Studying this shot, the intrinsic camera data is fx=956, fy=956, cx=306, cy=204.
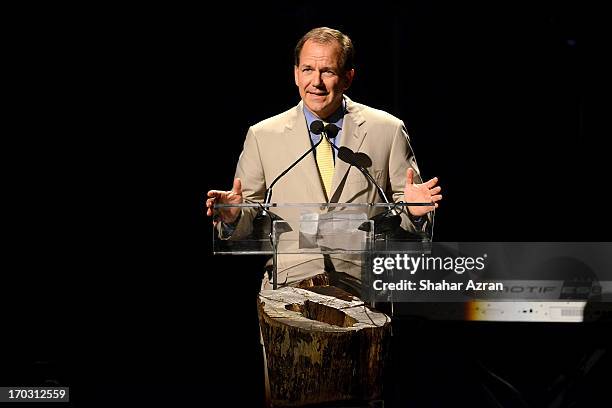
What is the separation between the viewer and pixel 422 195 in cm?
316

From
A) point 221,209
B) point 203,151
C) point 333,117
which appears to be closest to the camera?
point 221,209

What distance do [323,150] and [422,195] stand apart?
60cm

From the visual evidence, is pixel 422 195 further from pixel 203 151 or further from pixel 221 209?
pixel 203 151

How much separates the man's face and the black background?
589mm

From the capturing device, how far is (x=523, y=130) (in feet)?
14.1

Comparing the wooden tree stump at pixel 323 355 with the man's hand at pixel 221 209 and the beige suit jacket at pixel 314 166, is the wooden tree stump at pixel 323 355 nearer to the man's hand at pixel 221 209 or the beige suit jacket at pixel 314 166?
the man's hand at pixel 221 209

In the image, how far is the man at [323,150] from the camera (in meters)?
3.53

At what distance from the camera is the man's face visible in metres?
3.56

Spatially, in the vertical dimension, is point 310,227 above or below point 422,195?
below

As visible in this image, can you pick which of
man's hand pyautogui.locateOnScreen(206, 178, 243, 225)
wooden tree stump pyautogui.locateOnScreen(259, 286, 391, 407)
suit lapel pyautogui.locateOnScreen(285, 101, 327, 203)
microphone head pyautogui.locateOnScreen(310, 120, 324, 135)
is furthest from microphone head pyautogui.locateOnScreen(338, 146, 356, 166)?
wooden tree stump pyautogui.locateOnScreen(259, 286, 391, 407)

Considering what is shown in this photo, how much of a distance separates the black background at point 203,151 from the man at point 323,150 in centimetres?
52

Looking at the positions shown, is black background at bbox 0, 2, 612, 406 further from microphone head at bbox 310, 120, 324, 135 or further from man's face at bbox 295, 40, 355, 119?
microphone head at bbox 310, 120, 324, 135

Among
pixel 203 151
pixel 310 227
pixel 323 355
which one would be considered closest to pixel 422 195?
pixel 310 227

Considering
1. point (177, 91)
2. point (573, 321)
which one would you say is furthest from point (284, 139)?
point (573, 321)
